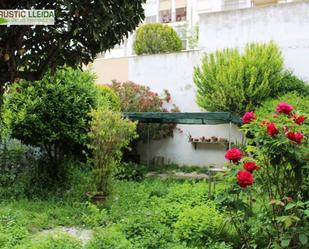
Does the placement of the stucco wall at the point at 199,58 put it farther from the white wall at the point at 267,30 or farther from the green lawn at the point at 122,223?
the green lawn at the point at 122,223

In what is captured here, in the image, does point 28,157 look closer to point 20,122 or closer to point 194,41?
point 20,122

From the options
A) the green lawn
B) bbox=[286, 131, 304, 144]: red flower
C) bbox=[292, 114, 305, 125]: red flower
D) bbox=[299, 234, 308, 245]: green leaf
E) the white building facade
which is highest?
the white building facade

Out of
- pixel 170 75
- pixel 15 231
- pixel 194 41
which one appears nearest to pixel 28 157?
pixel 15 231

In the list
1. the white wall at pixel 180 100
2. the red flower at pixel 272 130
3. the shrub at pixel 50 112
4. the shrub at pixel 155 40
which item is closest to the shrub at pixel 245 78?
the white wall at pixel 180 100

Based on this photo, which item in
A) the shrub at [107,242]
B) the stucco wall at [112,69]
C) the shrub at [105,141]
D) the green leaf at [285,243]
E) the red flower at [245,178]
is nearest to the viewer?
the green leaf at [285,243]

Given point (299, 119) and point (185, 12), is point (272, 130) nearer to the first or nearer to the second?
point (299, 119)

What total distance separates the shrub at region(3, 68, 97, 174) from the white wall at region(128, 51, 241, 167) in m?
6.92

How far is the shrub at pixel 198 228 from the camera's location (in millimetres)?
5555

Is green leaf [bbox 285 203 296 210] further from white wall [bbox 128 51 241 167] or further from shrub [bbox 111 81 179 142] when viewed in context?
shrub [bbox 111 81 179 142]

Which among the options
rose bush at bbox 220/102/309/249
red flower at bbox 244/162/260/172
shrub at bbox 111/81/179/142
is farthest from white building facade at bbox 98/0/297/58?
red flower at bbox 244/162/260/172

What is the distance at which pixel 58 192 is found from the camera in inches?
380

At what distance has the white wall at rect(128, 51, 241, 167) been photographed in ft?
50.4

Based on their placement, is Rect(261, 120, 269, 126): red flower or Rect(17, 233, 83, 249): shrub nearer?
Rect(261, 120, 269, 126): red flower

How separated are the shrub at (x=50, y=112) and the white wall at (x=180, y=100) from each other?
6.92 metres
